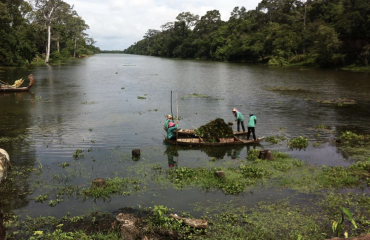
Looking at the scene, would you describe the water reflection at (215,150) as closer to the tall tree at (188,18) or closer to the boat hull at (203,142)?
the boat hull at (203,142)

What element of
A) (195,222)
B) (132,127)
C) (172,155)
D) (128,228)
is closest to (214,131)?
(172,155)

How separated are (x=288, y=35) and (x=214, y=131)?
78.1 metres

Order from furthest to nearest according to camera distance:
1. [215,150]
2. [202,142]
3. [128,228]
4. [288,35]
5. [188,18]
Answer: [188,18] < [288,35] < [202,142] < [215,150] < [128,228]

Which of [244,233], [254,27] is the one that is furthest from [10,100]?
[254,27]

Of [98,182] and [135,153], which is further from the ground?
[135,153]

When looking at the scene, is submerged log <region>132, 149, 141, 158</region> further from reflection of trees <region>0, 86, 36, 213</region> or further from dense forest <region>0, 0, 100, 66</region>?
dense forest <region>0, 0, 100, 66</region>

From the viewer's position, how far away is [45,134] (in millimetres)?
19578

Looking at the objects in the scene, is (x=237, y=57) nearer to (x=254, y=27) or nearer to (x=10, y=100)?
(x=254, y=27)

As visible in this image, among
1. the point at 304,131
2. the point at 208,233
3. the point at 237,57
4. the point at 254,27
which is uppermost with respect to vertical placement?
the point at 254,27

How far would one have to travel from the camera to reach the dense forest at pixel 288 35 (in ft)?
215

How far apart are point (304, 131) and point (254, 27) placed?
3981 inches

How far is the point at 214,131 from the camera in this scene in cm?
1783

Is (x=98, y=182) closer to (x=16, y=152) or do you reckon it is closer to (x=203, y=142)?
(x=16, y=152)

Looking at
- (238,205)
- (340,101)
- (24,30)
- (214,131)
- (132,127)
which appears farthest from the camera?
(24,30)
